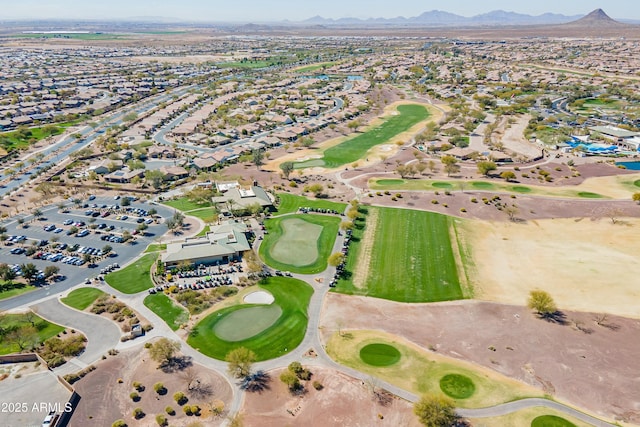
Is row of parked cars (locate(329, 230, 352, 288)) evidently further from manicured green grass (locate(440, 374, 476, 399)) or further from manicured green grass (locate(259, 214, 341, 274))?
manicured green grass (locate(440, 374, 476, 399))

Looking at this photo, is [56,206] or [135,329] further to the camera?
[56,206]

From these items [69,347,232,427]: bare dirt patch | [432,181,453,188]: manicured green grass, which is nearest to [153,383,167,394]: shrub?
[69,347,232,427]: bare dirt patch

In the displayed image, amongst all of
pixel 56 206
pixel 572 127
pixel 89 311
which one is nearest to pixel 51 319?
pixel 89 311

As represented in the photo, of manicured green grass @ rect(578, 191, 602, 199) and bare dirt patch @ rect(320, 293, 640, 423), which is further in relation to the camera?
manicured green grass @ rect(578, 191, 602, 199)

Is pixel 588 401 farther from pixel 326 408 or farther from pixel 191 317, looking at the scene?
pixel 191 317

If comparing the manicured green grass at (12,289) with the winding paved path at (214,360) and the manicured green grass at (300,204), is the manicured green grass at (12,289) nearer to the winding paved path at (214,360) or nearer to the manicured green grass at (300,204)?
the winding paved path at (214,360)

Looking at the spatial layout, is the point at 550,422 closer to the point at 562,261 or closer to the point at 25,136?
the point at 562,261

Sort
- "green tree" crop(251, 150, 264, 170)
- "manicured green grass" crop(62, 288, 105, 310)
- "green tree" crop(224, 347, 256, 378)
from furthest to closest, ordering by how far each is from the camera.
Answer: "green tree" crop(251, 150, 264, 170) < "manicured green grass" crop(62, 288, 105, 310) < "green tree" crop(224, 347, 256, 378)

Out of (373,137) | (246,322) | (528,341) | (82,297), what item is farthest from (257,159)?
(528,341)
